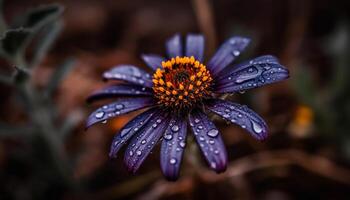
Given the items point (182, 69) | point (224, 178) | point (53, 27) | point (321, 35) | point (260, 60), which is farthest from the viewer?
point (321, 35)

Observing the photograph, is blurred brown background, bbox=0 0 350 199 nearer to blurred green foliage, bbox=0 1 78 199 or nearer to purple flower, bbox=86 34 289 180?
blurred green foliage, bbox=0 1 78 199

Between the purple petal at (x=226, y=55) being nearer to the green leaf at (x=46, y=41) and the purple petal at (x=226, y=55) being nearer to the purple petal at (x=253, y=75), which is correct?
the purple petal at (x=253, y=75)

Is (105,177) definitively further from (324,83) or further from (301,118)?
(324,83)

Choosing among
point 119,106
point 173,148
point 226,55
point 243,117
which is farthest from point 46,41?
point 243,117

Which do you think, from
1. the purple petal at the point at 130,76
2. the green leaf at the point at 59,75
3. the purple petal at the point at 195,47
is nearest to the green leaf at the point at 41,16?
the green leaf at the point at 59,75

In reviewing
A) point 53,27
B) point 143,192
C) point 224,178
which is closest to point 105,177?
point 143,192

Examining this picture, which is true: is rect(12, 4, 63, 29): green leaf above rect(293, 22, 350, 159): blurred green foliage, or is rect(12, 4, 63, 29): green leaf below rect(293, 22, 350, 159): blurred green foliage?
above

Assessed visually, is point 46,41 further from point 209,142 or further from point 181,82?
point 209,142

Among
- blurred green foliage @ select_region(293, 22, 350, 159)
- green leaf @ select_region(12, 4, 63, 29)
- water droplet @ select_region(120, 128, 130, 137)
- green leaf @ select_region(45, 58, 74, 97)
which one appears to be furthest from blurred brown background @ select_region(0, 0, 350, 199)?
water droplet @ select_region(120, 128, 130, 137)
